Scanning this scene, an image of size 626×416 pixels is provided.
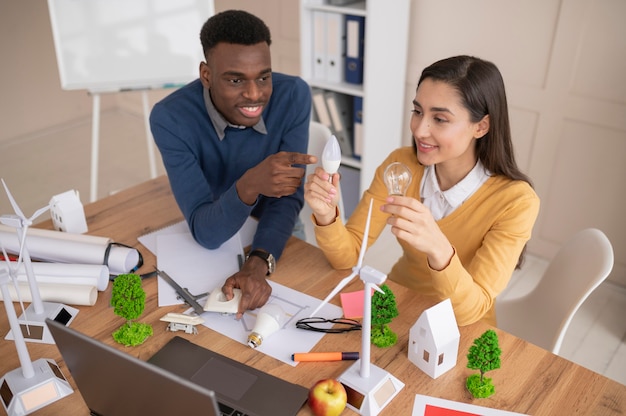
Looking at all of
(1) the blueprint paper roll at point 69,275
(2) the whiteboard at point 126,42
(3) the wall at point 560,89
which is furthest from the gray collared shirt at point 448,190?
(2) the whiteboard at point 126,42

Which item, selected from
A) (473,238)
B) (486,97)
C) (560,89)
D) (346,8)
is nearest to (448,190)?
(473,238)

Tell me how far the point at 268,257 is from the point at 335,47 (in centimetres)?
185

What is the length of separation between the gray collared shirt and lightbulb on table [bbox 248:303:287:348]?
580 mm

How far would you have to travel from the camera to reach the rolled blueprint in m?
1.57

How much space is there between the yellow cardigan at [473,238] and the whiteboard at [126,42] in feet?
6.20

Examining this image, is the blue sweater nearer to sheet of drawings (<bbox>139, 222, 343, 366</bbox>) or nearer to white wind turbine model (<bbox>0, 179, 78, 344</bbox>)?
sheet of drawings (<bbox>139, 222, 343, 366</bbox>)

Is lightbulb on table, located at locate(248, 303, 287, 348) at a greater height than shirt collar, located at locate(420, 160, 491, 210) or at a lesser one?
lesser

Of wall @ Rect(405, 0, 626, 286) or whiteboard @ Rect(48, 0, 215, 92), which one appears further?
whiteboard @ Rect(48, 0, 215, 92)

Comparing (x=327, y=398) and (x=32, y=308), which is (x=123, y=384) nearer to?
(x=327, y=398)

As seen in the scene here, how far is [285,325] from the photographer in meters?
1.38

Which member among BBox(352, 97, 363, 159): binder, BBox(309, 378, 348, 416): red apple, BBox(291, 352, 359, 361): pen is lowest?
BBox(352, 97, 363, 159): binder

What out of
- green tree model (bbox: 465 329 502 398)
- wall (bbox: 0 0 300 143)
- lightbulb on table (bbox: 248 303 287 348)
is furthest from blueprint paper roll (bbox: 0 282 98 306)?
wall (bbox: 0 0 300 143)

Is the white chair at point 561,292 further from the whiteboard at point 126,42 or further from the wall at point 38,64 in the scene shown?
the wall at point 38,64

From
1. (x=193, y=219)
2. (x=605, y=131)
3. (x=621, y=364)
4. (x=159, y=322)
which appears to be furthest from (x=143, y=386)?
(x=605, y=131)
